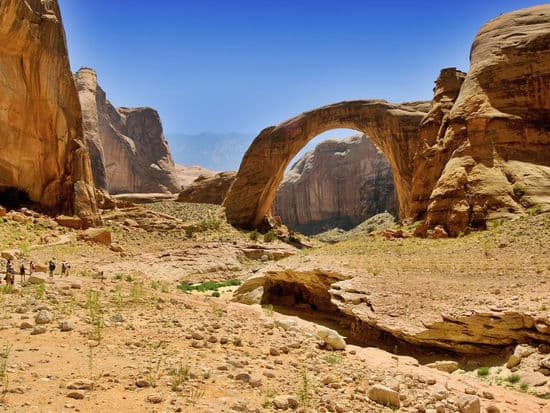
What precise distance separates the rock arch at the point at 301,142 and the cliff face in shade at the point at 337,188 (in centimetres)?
2580

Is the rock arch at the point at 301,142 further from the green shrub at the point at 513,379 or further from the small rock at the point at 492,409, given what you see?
→ the small rock at the point at 492,409

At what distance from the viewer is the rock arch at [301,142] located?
32.7 m

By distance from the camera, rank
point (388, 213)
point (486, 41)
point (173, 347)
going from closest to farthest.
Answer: point (173, 347), point (486, 41), point (388, 213)

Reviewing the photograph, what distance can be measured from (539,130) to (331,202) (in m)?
47.6

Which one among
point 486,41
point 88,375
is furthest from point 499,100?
point 88,375

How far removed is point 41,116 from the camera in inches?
895

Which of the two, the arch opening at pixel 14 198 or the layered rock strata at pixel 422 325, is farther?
the arch opening at pixel 14 198

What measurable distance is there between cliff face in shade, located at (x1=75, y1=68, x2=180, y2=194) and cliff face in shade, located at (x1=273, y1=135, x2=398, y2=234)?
19.9 m

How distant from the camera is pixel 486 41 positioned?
73.9 ft

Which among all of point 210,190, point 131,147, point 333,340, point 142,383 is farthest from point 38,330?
point 131,147

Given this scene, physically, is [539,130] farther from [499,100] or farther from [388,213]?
[388,213]

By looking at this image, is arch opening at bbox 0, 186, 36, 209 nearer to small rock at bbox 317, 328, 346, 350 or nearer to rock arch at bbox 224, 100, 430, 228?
rock arch at bbox 224, 100, 430, 228

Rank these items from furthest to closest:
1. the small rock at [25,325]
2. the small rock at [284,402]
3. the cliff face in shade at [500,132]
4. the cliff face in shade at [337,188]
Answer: the cliff face in shade at [337,188] < the cliff face in shade at [500,132] < the small rock at [25,325] < the small rock at [284,402]

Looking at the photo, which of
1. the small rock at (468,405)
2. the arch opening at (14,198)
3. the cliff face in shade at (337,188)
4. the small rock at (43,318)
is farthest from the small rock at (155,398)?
the cliff face in shade at (337,188)
